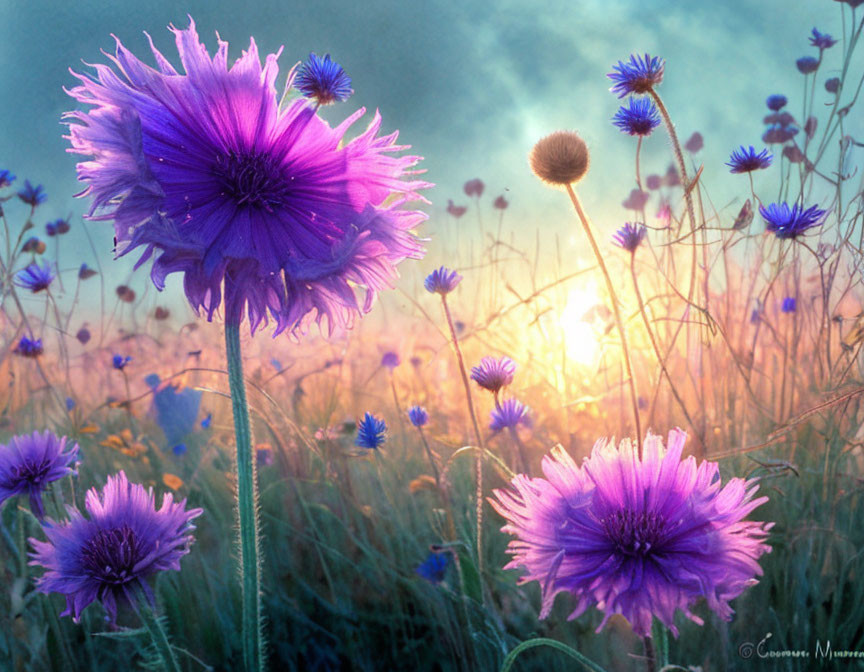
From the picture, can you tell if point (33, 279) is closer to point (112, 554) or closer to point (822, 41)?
point (112, 554)

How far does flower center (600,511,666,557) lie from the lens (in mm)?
826

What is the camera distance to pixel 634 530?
0.84 meters

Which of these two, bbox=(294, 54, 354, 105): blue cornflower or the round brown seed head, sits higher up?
bbox=(294, 54, 354, 105): blue cornflower

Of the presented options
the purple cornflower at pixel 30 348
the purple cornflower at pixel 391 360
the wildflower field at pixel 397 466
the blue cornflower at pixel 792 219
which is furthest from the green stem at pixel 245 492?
the purple cornflower at pixel 391 360

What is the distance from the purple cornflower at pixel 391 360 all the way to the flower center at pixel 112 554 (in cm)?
189

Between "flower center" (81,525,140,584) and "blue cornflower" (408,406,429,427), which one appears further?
"blue cornflower" (408,406,429,427)

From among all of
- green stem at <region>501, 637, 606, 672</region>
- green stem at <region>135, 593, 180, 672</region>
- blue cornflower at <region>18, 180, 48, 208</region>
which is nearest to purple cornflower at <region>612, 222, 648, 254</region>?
green stem at <region>501, 637, 606, 672</region>

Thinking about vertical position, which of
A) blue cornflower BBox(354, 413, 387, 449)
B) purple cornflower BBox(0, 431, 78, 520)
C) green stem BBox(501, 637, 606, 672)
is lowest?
green stem BBox(501, 637, 606, 672)

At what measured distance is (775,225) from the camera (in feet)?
4.83

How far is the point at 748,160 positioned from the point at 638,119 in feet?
1.02

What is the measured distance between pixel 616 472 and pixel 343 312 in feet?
1.57

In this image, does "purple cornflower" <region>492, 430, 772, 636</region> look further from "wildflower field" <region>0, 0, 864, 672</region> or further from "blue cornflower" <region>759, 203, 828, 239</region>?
"blue cornflower" <region>759, 203, 828, 239</region>

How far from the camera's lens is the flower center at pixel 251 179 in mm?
1046

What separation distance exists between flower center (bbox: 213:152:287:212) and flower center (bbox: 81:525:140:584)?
0.52 meters
